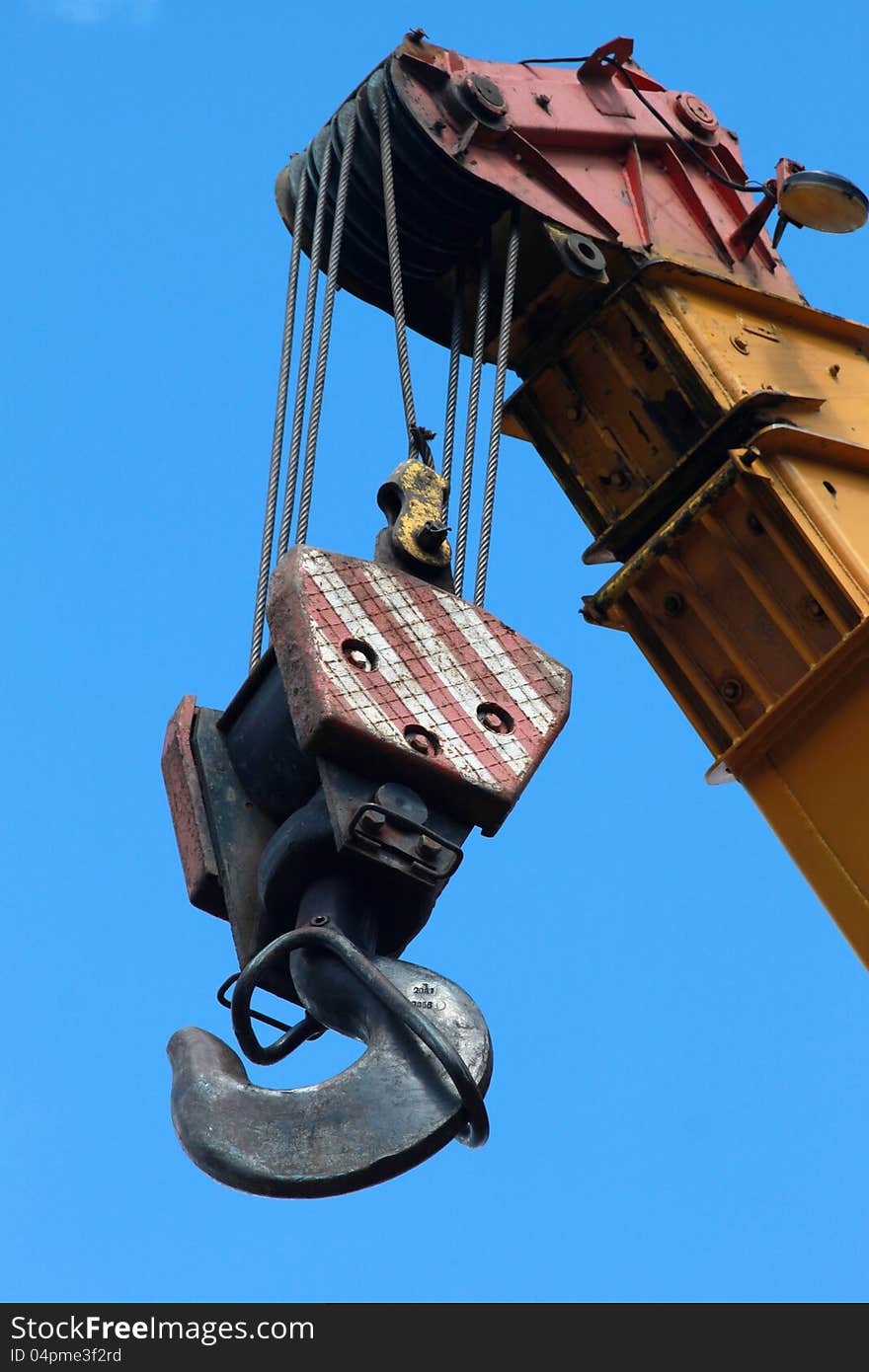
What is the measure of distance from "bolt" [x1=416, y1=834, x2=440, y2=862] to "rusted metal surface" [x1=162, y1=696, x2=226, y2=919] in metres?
0.62

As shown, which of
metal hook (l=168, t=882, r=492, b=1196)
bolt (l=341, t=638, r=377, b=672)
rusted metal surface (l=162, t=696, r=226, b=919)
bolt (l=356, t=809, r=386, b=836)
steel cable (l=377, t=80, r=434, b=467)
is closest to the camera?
metal hook (l=168, t=882, r=492, b=1196)

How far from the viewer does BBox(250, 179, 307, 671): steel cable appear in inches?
192

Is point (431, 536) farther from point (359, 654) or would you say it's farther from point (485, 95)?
point (485, 95)

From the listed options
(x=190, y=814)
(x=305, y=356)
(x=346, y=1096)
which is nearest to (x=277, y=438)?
(x=305, y=356)

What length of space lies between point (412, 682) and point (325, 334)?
155cm

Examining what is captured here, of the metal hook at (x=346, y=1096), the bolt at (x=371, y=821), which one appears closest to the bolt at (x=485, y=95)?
the bolt at (x=371, y=821)

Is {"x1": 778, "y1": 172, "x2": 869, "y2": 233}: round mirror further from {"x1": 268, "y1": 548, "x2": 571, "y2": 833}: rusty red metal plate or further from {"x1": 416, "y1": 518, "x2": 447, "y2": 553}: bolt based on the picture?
{"x1": 268, "y1": 548, "x2": 571, "y2": 833}: rusty red metal plate

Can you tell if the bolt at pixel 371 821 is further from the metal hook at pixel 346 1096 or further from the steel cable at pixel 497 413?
the steel cable at pixel 497 413

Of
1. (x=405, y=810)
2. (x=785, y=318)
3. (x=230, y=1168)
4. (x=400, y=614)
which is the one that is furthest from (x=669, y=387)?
(x=230, y=1168)

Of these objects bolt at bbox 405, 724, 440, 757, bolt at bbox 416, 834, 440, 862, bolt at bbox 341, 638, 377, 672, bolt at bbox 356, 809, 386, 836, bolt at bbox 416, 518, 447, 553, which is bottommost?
bolt at bbox 416, 834, 440, 862

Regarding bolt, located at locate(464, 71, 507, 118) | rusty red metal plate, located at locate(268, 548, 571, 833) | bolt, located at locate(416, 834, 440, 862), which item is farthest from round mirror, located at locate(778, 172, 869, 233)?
bolt, located at locate(416, 834, 440, 862)

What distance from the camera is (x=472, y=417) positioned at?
5.36 metres

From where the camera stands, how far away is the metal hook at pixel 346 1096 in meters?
3.61

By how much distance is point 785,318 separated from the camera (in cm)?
639
